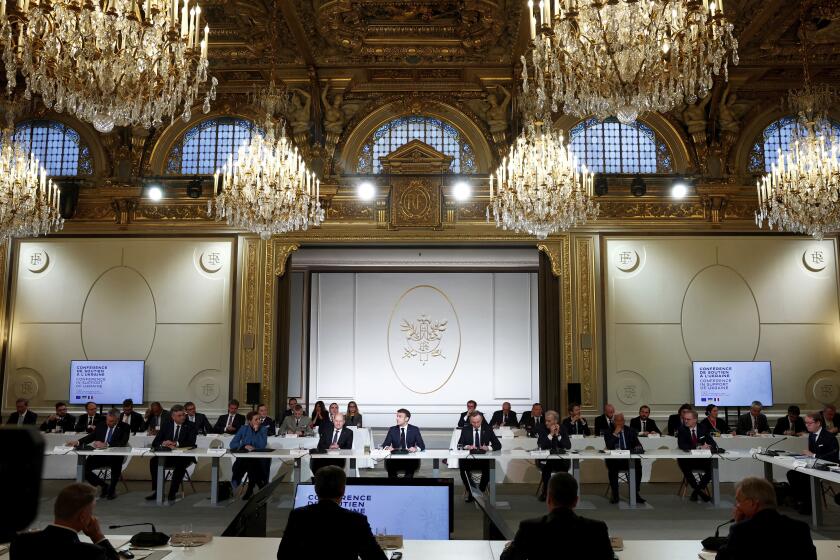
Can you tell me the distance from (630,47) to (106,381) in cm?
1102

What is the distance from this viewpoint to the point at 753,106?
Result: 13.4 metres

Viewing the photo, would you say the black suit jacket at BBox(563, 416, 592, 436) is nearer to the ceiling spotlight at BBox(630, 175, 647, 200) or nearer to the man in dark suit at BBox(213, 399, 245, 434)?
the ceiling spotlight at BBox(630, 175, 647, 200)

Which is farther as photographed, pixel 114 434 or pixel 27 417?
pixel 27 417

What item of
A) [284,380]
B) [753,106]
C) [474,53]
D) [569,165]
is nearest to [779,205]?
[569,165]

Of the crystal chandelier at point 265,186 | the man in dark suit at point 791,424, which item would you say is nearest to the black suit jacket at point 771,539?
the crystal chandelier at point 265,186

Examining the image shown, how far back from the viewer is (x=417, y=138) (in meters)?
13.6

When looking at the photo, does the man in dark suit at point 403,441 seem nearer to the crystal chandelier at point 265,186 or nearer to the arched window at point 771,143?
the crystal chandelier at point 265,186

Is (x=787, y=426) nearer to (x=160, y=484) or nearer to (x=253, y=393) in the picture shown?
(x=253, y=393)

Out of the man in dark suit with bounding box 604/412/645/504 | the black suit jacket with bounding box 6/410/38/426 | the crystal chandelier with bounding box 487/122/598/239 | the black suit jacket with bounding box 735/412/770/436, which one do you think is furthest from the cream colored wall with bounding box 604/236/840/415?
the black suit jacket with bounding box 6/410/38/426

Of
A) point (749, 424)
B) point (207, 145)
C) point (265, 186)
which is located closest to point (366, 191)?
point (207, 145)

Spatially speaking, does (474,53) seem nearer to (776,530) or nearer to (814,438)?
(814,438)

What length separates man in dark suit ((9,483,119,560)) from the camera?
3217mm

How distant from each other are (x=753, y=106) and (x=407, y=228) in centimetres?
701

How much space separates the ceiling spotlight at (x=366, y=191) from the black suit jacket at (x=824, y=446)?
7997 millimetres
